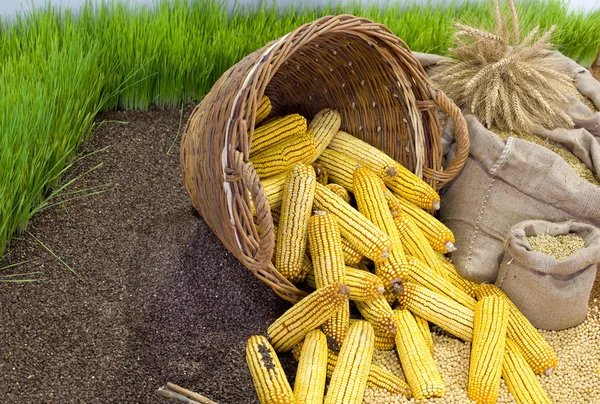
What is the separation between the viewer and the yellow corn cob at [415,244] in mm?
2510

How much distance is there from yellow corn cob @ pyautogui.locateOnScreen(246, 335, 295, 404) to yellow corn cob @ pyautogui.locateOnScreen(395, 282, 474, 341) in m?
0.51

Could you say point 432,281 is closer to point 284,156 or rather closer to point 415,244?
point 415,244

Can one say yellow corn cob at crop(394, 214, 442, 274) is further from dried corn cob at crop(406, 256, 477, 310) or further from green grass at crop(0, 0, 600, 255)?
green grass at crop(0, 0, 600, 255)

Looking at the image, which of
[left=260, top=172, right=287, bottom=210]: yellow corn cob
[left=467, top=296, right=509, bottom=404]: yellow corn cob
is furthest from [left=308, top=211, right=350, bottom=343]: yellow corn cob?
[left=467, top=296, right=509, bottom=404]: yellow corn cob

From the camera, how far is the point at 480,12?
13.2 feet

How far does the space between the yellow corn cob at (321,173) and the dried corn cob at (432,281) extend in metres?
0.46

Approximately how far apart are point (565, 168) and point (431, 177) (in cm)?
49

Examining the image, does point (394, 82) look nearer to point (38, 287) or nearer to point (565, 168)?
point (565, 168)

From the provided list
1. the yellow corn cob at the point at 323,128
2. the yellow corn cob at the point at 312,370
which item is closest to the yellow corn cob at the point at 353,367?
the yellow corn cob at the point at 312,370

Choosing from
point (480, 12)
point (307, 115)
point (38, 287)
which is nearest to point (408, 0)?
point (480, 12)

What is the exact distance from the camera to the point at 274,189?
244 centimetres

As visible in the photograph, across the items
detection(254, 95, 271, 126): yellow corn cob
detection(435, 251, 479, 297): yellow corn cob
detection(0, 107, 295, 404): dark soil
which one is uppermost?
detection(254, 95, 271, 126): yellow corn cob

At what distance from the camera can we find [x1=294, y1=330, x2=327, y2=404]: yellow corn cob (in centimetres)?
198

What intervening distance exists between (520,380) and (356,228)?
0.72 meters
